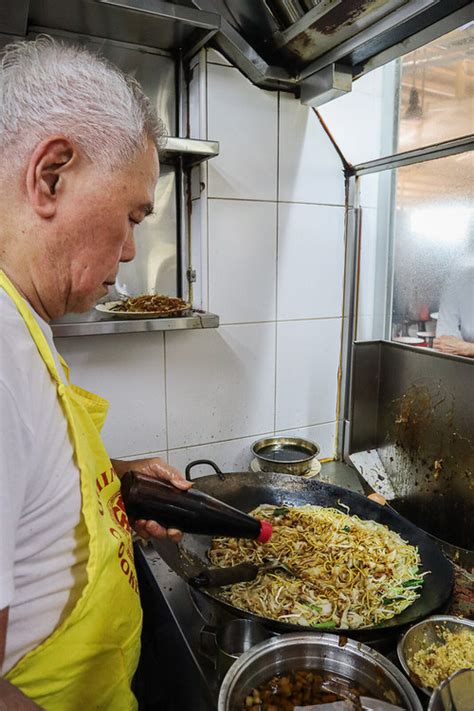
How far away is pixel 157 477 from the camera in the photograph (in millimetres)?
1207

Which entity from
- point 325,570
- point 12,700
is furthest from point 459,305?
point 12,700

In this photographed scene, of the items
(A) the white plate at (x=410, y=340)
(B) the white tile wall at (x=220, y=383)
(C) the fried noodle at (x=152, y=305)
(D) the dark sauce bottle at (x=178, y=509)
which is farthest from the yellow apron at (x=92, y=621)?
(A) the white plate at (x=410, y=340)

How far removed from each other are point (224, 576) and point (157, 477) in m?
0.31

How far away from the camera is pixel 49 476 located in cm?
73

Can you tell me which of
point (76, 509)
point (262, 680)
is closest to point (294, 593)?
point (262, 680)

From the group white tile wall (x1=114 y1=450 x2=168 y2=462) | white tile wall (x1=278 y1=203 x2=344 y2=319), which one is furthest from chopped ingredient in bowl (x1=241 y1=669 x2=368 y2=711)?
white tile wall (x1=278 y1=203 x2=344 y2=319)

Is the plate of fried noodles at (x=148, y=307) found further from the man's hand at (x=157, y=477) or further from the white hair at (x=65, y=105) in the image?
the white hair at (x=65, y=105)

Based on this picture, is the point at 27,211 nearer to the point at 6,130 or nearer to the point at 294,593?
the point at 6,130

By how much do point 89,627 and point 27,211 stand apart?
699mm

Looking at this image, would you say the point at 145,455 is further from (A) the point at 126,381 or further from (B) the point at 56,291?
(B) the point at 56,291

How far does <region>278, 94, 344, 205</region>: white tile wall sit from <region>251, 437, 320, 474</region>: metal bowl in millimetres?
986

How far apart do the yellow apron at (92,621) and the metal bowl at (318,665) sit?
0.22 metres

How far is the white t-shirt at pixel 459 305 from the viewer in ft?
5.31

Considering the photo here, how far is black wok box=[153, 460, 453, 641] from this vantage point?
3.64ft
